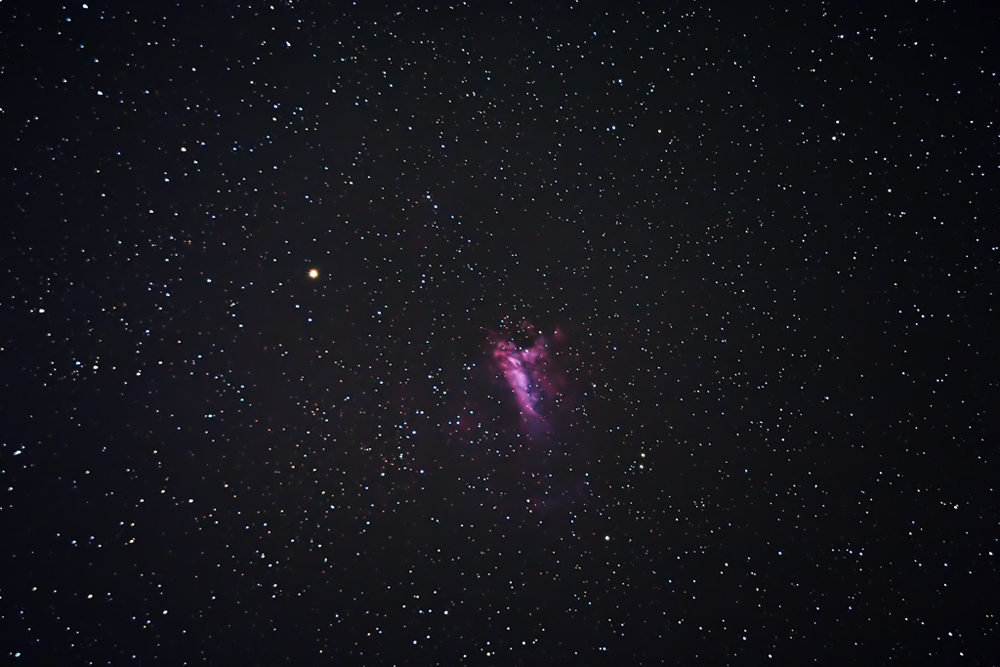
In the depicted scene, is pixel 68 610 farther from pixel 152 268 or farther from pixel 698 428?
pixel 698 428

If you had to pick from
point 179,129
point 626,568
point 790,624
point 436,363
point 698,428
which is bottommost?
point 790,624

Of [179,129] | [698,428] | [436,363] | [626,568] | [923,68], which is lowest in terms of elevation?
[626,568]

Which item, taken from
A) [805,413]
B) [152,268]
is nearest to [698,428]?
[805,413]

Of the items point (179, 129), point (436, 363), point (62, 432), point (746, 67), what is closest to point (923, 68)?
point (746, 67)

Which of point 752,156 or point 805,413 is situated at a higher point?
point 752,156

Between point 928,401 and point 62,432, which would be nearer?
point 62,432

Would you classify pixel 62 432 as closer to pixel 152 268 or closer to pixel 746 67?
pixel 152 268
